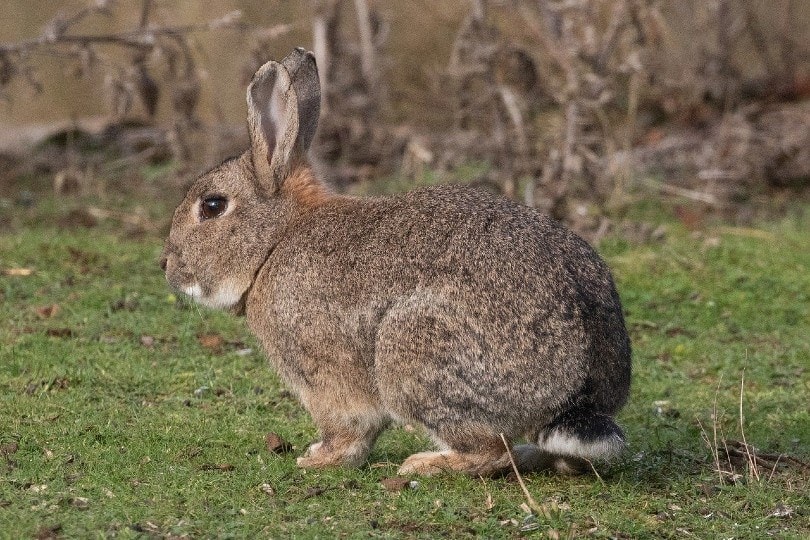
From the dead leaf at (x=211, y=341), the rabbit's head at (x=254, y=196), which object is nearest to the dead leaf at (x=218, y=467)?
the rabbit's head at (x=254, y=196)

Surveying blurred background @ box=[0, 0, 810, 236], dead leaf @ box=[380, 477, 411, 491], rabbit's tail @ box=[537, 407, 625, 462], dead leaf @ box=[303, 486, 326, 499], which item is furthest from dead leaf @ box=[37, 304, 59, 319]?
rabbit's tail @ box=[537, 407, 625, 462]

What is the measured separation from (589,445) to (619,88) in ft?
30.5

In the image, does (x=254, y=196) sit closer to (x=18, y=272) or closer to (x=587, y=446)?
(x=587, y=446)

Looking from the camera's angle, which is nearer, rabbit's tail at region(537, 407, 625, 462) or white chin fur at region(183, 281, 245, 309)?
rabbit's tail at region(537, 407, 625, 462)

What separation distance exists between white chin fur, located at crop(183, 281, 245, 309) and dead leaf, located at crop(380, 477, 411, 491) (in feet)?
3.72

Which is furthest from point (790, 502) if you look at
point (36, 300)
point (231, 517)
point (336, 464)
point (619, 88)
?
point (619, 88)

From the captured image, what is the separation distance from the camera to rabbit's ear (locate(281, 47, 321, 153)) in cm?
588

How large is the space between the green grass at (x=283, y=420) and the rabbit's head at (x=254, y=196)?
0.75 metres

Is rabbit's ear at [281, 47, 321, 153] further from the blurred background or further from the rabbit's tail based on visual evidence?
the blurred background

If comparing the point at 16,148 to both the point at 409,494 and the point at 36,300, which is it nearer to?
the point at 36,300

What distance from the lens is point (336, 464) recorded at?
546 cm

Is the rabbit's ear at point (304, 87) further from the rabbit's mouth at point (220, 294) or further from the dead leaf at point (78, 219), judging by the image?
the dead leaf at point (78, 219)

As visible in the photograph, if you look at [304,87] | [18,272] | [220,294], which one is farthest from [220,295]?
[18,272]

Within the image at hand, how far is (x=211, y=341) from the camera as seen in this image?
24.1 feet
